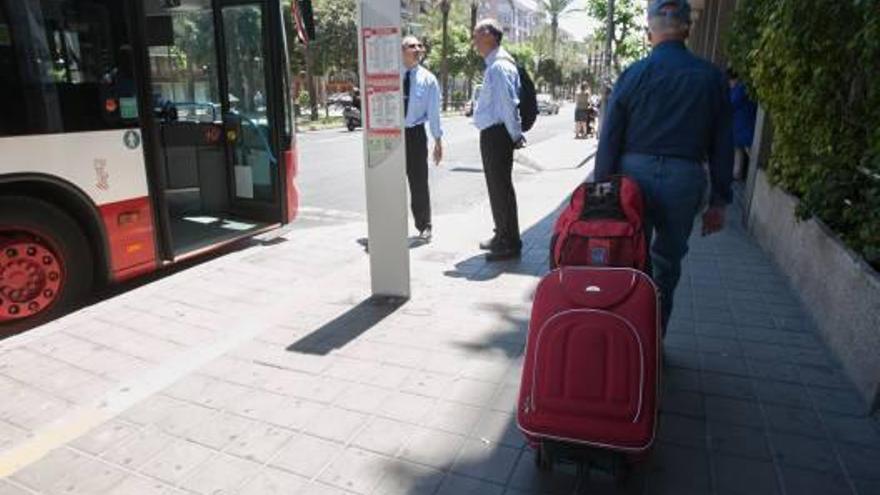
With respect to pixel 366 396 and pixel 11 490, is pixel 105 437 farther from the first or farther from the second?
pixel 366 396

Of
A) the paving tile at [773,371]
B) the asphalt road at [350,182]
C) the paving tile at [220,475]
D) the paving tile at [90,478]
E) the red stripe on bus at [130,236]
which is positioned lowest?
the asphalt road at [350,182]

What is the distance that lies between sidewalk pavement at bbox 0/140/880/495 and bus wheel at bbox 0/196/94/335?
35cm

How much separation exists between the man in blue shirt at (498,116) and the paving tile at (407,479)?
331 centimetres

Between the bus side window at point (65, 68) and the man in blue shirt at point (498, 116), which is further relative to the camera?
the man in blue shirt at point (498, 116)

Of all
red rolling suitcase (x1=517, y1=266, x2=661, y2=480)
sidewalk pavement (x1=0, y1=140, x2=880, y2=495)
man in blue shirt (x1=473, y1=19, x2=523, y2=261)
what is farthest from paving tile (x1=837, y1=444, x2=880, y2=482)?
man in blue shirt (x1=473, y1=19, x2=523, y2=261)

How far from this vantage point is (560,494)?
2689 mm

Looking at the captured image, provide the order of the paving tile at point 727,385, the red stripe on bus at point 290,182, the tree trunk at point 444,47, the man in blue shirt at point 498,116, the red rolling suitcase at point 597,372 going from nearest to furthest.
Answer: the red rolling suitcase at point 597,372 < the paving tile at point 727,385 < the man in blue shirt at point 498,116 < the red stripe on bus at point 290,182 < the tree trunk at point 444,47

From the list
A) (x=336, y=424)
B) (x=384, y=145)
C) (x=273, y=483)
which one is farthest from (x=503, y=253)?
(x=273, y=483)

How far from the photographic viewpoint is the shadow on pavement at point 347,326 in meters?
4.18

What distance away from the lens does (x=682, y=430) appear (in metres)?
3.17

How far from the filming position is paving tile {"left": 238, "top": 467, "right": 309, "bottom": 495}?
2740mm

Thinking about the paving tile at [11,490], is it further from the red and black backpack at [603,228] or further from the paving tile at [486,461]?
the red and black backpack at [603,228]

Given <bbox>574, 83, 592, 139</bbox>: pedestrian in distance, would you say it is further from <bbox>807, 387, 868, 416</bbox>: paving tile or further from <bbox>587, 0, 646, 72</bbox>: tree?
<bbox>807, 387, 868, 416</bbox>: paving tile

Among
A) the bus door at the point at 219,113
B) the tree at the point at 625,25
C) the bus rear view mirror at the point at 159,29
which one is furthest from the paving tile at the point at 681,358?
the tree at the point at 625,25
